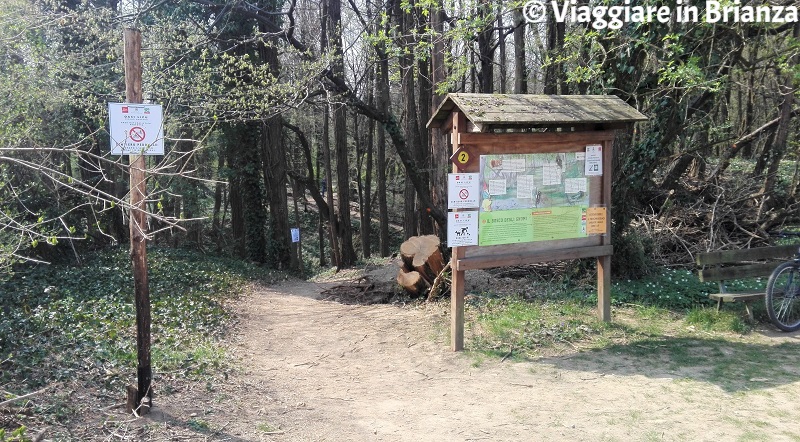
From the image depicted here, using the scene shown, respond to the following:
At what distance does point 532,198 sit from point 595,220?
0.99 metres

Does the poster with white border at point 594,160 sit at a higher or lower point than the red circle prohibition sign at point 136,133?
lower

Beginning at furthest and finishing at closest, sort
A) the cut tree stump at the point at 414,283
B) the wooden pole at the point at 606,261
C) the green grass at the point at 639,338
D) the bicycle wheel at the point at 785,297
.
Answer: the cut tree stump at the point at 414,283 < the wooden pole at the point at 606,261 < the bicycle wheel at the point at 785,297 < the green grass at the point at 639,338

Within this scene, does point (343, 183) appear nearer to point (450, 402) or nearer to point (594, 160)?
point (594, 160)

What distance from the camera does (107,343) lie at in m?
6.18

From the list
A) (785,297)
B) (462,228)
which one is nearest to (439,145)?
(462,228)

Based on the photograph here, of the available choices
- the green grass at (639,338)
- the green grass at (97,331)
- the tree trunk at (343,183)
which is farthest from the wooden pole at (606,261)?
the tree trunk at (343,183)

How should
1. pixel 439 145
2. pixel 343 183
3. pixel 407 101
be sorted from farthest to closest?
pixel 343 183 < pixel 407 101 < pixel 439 145

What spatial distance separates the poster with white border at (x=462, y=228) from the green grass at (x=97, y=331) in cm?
286

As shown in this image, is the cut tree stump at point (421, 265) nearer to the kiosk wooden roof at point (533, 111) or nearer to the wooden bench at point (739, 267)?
the kiosk wooden roof at point (533, 111)

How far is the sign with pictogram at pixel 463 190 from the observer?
6.17 meters

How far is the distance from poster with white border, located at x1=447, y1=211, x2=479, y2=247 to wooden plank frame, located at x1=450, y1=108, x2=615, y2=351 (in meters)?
0.10

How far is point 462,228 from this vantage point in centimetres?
625

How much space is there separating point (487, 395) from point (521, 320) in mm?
2229

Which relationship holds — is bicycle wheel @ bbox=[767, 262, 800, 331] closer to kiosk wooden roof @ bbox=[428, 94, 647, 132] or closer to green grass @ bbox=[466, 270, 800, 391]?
green grass @ bbox=[466, 270, 800, 391]
